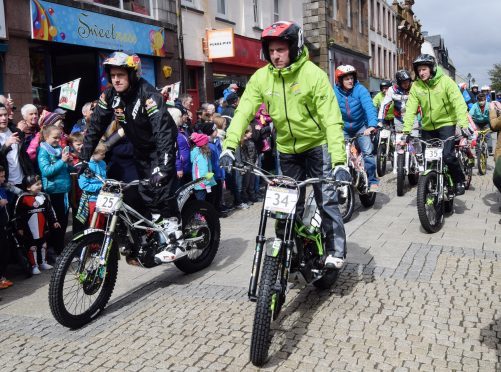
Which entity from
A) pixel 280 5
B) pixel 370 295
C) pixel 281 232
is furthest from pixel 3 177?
pixel 280 5

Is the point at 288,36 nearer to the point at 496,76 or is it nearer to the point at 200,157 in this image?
the point at 200,157

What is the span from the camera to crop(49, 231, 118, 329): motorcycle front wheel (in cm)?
402

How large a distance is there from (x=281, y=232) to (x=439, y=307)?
A: 4.89ft

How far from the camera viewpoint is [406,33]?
171ft

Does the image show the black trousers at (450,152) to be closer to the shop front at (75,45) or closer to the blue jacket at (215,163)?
the blue jacket at (215,163)

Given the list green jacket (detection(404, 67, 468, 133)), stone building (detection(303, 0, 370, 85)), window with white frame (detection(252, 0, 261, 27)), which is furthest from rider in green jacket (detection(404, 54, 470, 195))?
stone building (detection(303, 0, 370, 85))

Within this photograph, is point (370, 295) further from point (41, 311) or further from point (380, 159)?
point (380, 159)

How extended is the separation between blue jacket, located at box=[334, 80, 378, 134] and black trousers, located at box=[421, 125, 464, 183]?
92 centimetres

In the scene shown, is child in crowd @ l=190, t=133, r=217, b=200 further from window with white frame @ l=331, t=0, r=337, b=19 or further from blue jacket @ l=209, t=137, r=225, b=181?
window with white frame @ l=331, t=0, r=337, b=19

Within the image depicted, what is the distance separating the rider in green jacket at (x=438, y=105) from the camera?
745 centimetres

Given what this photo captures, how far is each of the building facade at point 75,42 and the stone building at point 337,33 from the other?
40.9 feet

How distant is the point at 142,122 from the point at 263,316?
227 centimetres

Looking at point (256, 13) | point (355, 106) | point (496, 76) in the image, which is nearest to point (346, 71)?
point (355, 106)

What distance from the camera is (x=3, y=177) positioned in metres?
5.55
